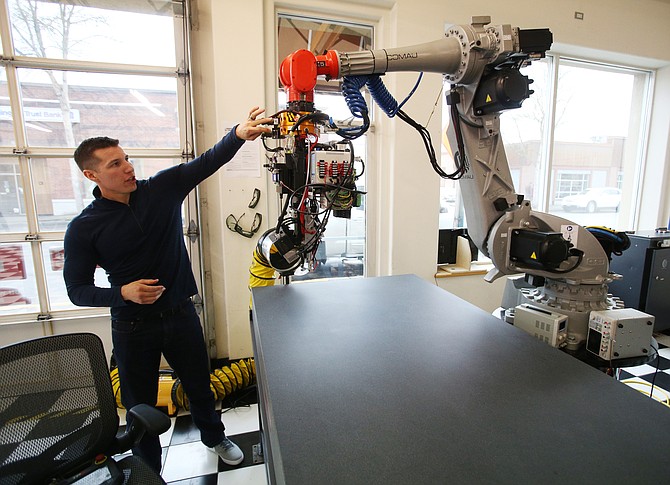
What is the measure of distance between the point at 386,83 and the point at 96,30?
7.05ft

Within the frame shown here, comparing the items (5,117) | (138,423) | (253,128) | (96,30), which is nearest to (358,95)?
(253,128)

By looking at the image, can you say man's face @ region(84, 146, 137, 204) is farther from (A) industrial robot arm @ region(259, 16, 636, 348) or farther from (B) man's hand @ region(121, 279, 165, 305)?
(A) industrial robot arm @ region(259, 16, 636, 348)

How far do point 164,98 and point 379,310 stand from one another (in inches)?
90.9

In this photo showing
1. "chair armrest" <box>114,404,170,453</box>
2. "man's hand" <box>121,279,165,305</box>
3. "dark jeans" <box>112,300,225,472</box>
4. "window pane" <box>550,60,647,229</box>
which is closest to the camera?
"chair armrest" <box>114,404,170,453</box>

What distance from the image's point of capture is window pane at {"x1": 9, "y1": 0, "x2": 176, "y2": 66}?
91.2 inches

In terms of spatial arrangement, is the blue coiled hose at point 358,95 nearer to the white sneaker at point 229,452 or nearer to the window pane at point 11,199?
the white sneaker at point 229,452

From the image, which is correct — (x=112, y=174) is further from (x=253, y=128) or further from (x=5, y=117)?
(x=5, y=117)

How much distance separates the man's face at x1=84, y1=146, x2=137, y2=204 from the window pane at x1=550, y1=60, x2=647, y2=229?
3998 millimetres

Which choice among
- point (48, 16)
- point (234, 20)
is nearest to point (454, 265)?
point (234, 20)

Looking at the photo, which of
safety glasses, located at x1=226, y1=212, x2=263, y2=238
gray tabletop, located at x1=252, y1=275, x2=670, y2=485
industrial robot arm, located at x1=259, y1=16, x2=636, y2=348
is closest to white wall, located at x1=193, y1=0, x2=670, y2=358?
safety glasses, located at x1=226, y1=212, x2=263, y2=238

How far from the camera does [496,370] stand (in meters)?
0.97

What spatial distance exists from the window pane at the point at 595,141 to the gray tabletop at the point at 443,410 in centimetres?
340

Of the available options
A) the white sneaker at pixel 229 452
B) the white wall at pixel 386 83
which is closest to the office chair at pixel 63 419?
the white sneaker at pixel 229 452

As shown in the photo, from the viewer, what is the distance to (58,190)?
98.6 inches
